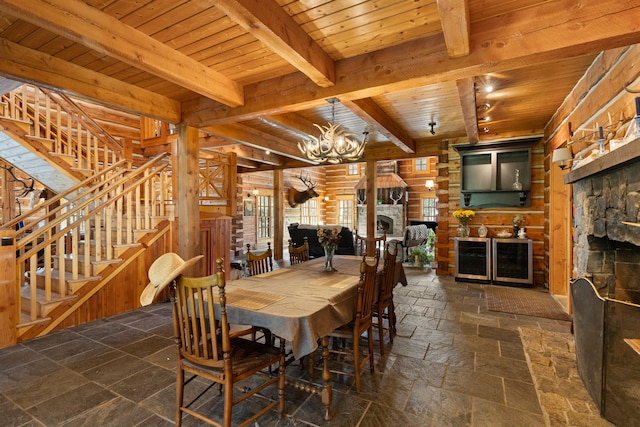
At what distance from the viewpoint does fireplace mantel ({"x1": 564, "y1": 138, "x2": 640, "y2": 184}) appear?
1.71 metres

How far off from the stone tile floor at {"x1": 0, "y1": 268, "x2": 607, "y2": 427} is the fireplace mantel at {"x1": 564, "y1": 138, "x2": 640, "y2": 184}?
1.59 m

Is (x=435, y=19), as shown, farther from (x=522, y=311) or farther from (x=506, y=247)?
(x=506, y=247)

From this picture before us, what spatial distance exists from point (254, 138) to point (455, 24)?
3.84m

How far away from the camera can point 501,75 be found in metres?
3.14

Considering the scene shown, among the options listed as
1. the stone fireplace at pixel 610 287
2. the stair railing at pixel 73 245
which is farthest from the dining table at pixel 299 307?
the stair railing at pixel 73 245

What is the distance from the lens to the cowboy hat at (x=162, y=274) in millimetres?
1722

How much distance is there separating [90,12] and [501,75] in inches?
138

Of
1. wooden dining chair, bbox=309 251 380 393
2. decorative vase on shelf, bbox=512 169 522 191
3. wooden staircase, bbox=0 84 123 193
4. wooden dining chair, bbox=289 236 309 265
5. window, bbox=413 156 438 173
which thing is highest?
window, bbox=413 156 438 173

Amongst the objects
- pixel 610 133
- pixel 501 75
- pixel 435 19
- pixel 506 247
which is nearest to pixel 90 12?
pixel 435 19

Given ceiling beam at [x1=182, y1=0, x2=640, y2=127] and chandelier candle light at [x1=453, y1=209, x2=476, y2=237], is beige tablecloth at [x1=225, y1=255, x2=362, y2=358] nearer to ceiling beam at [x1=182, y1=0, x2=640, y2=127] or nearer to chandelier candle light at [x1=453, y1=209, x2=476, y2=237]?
ceiling beam at [x1=182, y1=0, x2=640, y2=127]

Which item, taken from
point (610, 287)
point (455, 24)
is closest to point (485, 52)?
point (455, 24)

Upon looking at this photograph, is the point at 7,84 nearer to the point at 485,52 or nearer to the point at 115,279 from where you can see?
the point at 115,279

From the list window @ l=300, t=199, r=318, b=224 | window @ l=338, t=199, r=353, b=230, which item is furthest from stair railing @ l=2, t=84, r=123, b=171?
window @ l=338, t=199, r=353, b=230

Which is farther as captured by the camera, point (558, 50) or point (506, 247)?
point (506, 247)
